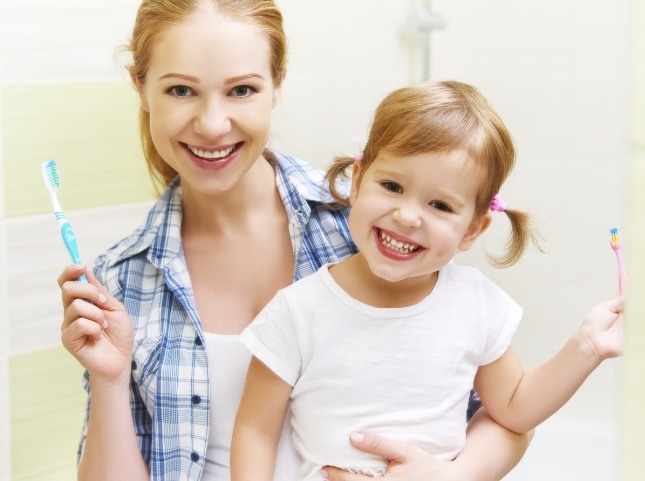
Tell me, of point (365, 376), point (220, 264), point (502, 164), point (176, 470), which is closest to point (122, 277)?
point (220, 264)

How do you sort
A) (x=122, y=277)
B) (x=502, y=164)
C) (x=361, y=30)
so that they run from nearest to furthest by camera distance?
(x=502, y=164) < (x=122, y=277) < (x=361, y=30)

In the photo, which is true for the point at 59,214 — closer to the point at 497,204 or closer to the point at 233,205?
the point at 233,205

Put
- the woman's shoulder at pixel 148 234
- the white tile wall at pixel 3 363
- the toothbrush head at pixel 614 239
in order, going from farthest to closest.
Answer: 1. the white tile wall at pixel 3 363
2. the woman's shoulder at pixel 148 234
3. the toothbrush head at pixel 614 239

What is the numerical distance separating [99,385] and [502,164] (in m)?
0.55

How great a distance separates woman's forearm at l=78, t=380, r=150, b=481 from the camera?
1.09 metres

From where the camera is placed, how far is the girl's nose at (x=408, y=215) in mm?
907

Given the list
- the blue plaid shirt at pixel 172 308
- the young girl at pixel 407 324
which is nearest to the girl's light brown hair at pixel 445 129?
the young girl at pixel 407 324

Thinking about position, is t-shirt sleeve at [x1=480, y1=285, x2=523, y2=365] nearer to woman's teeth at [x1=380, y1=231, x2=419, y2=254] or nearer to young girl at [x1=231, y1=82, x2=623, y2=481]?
young girl at [x1=231, y1=82, x2=623, y2=481]

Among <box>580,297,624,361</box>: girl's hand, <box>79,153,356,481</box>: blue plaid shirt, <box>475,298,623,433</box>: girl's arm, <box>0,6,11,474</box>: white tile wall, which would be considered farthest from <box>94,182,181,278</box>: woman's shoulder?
<box>580,297,624,361</box>: girl's hand

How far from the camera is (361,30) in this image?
73.3 inches

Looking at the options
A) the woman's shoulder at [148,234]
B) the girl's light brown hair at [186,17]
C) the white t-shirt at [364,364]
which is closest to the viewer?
the white t-shirt at [364,364]

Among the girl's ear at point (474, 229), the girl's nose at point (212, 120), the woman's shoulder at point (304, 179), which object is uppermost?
the girl's nose at point (212, 120)

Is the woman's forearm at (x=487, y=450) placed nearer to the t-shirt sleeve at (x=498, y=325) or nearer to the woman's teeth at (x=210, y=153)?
the t-shirt sleeve at (x=498, y=325)

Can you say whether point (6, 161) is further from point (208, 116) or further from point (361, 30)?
point (361, 30)
